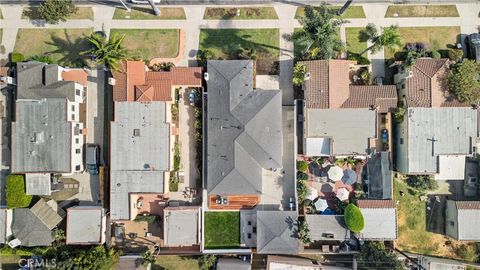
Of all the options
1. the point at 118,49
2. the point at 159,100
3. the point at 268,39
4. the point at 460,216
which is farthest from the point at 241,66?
the point at 460,216

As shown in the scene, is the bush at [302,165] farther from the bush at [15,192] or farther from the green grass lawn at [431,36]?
the bush at [15,192]

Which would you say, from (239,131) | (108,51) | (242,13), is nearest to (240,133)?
(239,131)

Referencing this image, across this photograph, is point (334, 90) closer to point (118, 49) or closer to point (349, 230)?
point (349, 230)

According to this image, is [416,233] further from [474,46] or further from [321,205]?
[474,46]

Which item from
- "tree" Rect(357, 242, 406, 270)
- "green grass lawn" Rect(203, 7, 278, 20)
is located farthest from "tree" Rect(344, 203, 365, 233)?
"green grass lawn" Rect(203, 7, 278, 20)

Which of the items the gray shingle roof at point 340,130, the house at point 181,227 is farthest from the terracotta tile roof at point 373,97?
the house at point 181,227

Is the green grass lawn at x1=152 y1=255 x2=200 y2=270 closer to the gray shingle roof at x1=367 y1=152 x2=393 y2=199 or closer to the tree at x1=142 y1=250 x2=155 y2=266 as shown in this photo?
the tree at x1=142 y1=250 x2=155 y2=266
